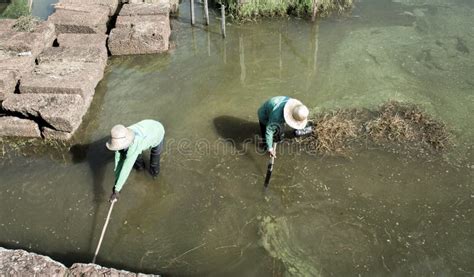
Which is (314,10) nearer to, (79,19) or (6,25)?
(79,19)

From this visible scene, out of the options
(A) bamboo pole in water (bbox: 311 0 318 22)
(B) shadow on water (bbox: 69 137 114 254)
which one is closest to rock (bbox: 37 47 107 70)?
(B) shadow on water (bbox: 69 137 114 254)

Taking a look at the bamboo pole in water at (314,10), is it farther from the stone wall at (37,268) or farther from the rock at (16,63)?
the stone wall at (37,268)

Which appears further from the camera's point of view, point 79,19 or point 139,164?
point 79,19

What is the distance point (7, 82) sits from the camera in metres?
6.16

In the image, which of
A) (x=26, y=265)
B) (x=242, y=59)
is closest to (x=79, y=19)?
(x=242, y=59)

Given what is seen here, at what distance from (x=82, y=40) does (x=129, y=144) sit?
4.15 metres

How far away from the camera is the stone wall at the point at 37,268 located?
345 centimetres

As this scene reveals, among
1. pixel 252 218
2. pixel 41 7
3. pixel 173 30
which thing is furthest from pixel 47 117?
pixel 41 7

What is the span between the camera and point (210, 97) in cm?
666

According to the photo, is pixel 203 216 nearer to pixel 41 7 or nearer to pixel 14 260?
pixel 14 260

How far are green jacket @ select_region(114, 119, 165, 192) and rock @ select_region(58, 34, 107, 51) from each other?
130 inches

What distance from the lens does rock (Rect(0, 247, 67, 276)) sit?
344 centimetres

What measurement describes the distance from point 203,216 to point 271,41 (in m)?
4.39

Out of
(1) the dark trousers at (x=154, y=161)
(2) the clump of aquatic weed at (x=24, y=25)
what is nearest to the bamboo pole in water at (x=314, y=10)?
(1) the dark trousers at (x=154, y=161)
